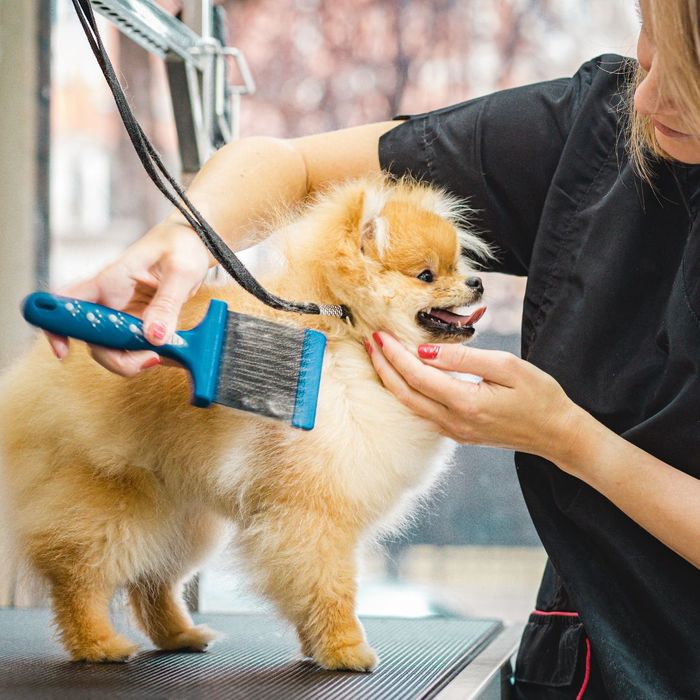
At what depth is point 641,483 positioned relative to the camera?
87cm


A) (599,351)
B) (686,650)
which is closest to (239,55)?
(599,351)

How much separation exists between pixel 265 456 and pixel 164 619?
0.31m

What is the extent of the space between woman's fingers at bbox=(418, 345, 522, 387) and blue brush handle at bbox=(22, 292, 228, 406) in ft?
0.79

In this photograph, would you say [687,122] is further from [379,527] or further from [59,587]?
[59,587]

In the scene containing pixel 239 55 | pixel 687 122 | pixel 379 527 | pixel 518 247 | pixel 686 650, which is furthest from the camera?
pixel 239 55

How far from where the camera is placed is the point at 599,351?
97 cm

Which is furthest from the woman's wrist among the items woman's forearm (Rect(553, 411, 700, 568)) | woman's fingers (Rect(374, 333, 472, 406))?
woman's fingers (Rect(374, 333, 472, 406))

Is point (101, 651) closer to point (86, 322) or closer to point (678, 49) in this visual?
point (86, 322)

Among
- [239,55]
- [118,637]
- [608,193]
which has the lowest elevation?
[118,637]

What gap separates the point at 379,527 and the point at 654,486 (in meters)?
0.31

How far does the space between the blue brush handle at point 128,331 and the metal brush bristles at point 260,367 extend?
15 mm

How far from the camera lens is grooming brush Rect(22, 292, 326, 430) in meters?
0.71

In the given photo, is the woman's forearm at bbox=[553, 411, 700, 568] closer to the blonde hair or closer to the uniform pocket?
the uniform pocket

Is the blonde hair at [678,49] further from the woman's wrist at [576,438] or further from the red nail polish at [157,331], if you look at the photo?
the red nail polish at [157,331]
